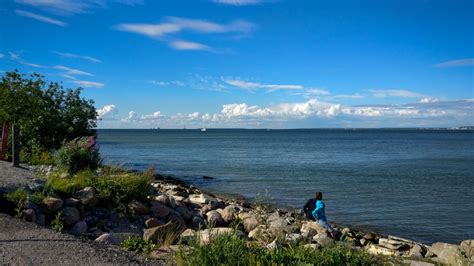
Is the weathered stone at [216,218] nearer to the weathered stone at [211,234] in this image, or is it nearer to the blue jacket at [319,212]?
the blue jacket at [319,212]

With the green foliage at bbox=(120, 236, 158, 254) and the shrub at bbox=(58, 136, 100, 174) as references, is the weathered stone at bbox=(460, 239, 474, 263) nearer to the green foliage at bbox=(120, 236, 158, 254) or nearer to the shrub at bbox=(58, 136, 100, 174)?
the green foliage at bbox=(120, 236, 158, 254)

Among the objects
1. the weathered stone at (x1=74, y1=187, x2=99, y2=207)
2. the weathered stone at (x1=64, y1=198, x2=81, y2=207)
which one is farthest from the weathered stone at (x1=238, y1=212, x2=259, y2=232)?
the weathered stone at (x1=64, y1=198, x2=81, y2=207)

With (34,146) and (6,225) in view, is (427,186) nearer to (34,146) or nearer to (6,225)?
(34,146)

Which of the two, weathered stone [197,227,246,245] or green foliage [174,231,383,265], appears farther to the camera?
weathered stone [197,227,246,245]

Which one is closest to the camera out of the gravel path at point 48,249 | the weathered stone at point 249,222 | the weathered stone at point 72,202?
the gravel path at point 48,249

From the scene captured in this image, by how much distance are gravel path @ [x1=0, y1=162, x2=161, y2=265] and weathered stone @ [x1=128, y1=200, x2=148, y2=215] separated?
3472 mm

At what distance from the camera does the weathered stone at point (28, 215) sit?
29.0 ft

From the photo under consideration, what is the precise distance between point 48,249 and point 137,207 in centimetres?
471

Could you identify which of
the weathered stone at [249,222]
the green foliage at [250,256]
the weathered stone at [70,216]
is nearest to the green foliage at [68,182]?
the weathered stone at [70,216]

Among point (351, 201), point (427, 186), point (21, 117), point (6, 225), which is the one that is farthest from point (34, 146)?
point (427, 186)

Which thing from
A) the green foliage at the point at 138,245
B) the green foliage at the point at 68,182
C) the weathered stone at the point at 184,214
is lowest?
the weathered stone at the point at 184,214

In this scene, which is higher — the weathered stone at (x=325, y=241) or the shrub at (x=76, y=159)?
the shrub at (x=76, y=159)

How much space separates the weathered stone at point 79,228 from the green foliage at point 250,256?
4.28 meters

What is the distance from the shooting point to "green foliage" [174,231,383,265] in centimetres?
578
